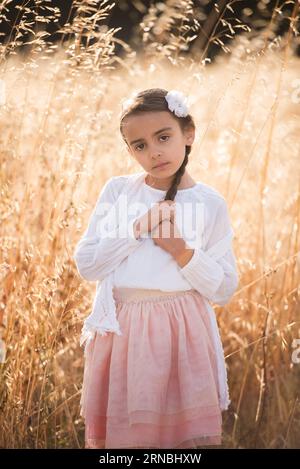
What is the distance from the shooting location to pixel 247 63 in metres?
2.25

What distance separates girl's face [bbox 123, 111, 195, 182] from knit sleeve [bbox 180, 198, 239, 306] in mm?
206

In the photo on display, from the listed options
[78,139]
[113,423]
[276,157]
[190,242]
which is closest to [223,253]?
[190,242]

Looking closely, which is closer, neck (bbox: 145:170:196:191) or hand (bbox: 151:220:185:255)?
hand (bbox: 151:220:185:255)

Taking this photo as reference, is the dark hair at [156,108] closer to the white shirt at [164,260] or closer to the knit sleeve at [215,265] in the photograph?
the white shirt at [164,260]

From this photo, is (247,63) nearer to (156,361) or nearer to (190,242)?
(190,242)

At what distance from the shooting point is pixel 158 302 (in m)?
1.82

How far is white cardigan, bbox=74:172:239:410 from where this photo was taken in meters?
1.80

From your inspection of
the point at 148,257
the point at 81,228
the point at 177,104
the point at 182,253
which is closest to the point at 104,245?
the point at 148,257

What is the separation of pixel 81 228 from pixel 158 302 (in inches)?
35.0

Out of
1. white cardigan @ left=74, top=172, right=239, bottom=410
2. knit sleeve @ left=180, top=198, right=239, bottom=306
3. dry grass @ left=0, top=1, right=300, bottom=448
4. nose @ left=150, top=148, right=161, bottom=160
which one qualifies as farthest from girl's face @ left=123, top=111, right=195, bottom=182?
dry grass @ left=0, top=1, right=300, bottom=448

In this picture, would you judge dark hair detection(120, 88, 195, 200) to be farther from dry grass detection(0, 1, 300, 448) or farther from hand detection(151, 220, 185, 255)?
dry grass detection(0, 1, 300, 448)

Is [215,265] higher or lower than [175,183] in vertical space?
lower

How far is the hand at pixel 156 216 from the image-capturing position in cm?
180

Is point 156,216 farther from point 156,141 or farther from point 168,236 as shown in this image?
point 156,141
